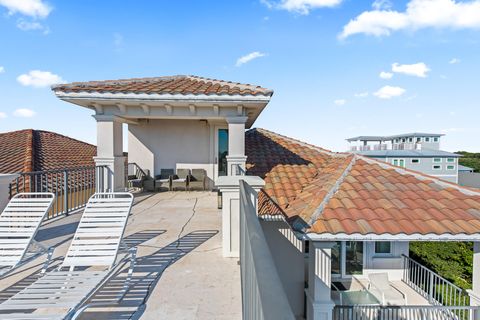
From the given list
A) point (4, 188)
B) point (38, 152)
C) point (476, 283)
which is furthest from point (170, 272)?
point (38, 152)

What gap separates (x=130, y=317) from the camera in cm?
272

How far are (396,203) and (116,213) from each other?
6190 millimetres

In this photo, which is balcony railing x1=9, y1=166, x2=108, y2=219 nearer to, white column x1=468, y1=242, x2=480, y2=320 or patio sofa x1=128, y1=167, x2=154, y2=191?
patio sofa x1=128, y1=167, x2=154, y2=191

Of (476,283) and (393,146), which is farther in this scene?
(393,146)

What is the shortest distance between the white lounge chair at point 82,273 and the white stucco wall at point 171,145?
7.23 metres

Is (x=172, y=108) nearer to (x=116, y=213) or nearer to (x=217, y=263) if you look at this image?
(x=116, y=213)

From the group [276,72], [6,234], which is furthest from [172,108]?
[276,72]

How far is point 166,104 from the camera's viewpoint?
648 cm

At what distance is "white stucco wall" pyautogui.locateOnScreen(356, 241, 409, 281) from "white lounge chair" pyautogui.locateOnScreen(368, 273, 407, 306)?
3.08 feet

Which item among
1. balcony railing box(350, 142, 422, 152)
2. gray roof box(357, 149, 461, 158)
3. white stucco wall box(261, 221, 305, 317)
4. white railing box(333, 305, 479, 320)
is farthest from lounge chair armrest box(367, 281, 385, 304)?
balcony railing box(350, 142, 422, 152)

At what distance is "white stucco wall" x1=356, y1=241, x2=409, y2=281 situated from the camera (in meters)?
8.38

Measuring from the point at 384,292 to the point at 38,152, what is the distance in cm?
1804

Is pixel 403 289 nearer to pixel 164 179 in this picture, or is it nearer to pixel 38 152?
pixel 164 179

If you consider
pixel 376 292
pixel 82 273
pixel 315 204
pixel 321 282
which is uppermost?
pixel 315 204
